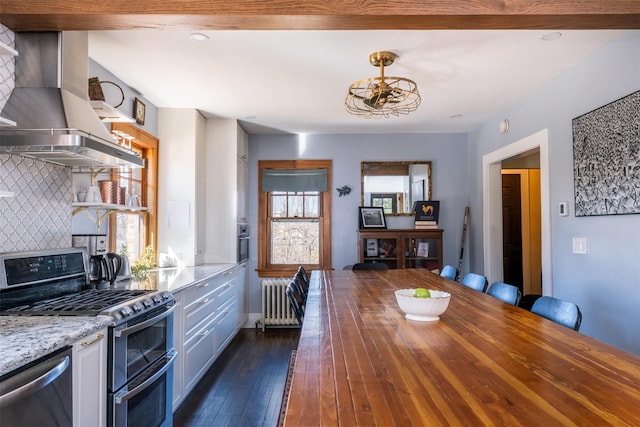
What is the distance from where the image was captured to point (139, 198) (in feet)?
12.2

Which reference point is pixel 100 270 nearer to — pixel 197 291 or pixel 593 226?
pixel 197 291

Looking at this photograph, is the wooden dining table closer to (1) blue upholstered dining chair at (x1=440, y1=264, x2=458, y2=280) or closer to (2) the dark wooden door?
(1) blue upholstered dining chair at (x1=440, y1=264, x2=458, y2=280)

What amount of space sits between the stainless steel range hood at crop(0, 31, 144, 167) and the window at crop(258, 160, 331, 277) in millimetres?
2871

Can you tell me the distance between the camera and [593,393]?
106 centimetres

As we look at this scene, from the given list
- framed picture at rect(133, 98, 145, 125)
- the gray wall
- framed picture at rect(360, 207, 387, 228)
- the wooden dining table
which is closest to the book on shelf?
framed picture at rect(360, 207, 387, 228)

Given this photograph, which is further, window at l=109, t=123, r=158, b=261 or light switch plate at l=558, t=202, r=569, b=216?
window at l=109, t=123, r=158, b=261

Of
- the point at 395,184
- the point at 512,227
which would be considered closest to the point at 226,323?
the point at 395,184

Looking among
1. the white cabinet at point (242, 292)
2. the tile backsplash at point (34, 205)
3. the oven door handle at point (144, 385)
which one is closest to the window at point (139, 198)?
the tile backsplash at point (34, 205)

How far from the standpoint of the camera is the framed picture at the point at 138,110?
3.58 m

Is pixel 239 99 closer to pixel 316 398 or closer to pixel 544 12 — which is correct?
pixel 544 12

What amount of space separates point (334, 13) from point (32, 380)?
1850 mm

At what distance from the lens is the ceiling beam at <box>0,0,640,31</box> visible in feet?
6.03

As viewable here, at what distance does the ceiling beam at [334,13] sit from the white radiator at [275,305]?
353 centimetres

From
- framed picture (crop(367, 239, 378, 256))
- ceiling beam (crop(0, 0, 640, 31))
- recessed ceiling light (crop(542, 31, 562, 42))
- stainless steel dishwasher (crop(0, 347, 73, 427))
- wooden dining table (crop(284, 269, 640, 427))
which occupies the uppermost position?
recessed ceiling light (crop(542, 31, 562, 42))
